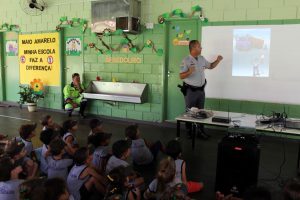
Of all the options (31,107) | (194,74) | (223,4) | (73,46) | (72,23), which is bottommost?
(31,107)

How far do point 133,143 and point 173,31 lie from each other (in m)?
2.82

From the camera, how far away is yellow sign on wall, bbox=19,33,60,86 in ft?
22.7

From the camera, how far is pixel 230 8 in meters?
4.84

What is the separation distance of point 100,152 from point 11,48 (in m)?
6.11

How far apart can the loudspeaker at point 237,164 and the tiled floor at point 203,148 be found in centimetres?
24

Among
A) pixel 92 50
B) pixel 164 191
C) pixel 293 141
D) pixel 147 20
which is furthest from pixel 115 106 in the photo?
pixel 164 191

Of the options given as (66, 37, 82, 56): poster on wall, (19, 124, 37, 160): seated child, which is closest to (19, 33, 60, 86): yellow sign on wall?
(66, 37, 82, 56): poster on wall

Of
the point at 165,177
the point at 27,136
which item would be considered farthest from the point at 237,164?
the point at 27,136

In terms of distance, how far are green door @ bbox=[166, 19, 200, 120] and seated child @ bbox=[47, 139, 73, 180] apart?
10.5 ft

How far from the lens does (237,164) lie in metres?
2.52

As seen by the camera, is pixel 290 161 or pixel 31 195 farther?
pixel 290 161

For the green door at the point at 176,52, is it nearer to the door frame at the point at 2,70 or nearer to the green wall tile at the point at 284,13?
the green wall tile at the point at 284,13

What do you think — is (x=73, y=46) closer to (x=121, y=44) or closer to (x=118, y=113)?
(x=121, y=44)

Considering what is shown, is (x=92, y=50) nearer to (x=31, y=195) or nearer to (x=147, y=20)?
(x=147, y=20)
